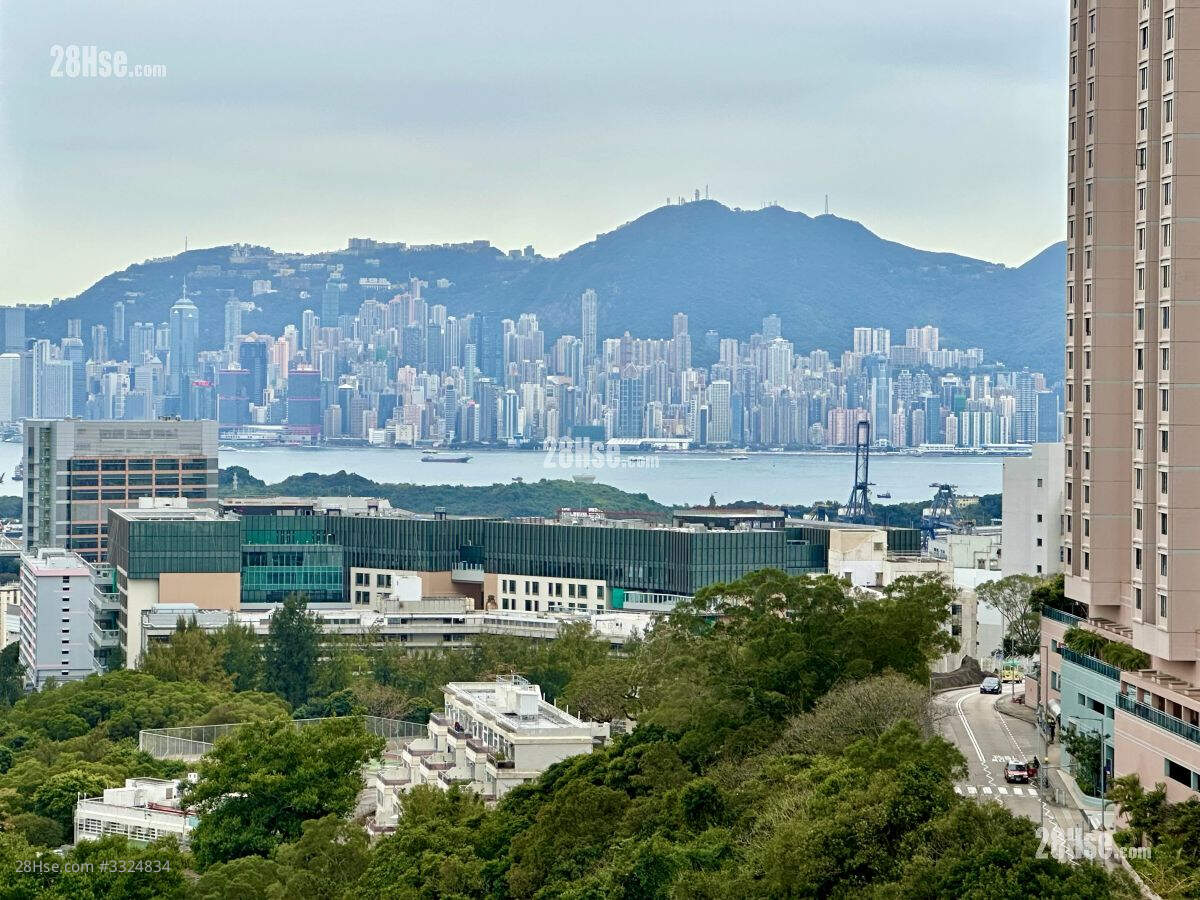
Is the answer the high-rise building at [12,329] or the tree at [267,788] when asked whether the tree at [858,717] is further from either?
the high-rise building at [12,329]

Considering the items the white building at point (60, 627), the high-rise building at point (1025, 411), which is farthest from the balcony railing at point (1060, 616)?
the high-rise building at point (1025, 411)

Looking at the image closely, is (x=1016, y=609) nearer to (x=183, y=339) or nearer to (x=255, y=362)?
(x=183, y=339)

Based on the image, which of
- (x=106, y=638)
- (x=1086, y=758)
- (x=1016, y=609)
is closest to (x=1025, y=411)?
(x=106, y=638)

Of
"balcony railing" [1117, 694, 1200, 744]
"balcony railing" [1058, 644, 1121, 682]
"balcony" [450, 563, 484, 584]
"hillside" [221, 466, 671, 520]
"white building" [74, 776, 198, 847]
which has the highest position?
"hillside" [221, 466, 671, 520]

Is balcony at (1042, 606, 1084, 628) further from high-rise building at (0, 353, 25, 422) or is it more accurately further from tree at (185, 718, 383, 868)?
high-rise building at (0, 353, 25, 422)

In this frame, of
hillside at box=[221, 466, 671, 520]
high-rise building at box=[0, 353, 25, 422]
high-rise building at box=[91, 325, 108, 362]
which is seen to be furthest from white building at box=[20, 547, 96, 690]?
high-rise building at box=[91, 325, 108, 362]

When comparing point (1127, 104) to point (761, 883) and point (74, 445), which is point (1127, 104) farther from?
point (74, 445)
